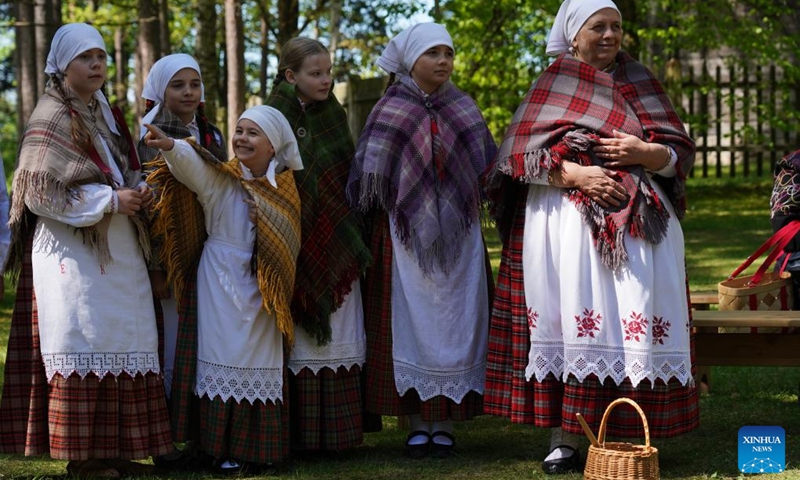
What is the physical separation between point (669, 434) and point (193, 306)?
1.98 m

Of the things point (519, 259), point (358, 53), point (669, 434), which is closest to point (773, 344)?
point (669, 434)

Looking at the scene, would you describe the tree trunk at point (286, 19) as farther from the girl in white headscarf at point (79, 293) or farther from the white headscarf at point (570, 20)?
the girl in white headscarf at point (79, 293)

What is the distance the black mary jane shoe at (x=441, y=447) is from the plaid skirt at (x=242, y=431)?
0.69 meters

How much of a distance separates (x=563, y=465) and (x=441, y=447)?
581 mm

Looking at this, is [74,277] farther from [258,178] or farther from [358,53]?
[358,53]

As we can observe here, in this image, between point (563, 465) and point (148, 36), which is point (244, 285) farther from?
point (148, 36)

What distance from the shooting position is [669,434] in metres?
4.36

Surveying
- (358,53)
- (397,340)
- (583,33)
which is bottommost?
(397,340)

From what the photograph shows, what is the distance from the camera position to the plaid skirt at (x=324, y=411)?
4723 mm

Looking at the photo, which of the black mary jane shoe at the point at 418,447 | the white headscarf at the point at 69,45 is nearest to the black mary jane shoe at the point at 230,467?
the black mary jane shoe at the point at 418,447

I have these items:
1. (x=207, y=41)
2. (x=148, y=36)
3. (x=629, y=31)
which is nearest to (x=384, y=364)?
(x=207, y=41)

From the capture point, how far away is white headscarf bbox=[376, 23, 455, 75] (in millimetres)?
4730

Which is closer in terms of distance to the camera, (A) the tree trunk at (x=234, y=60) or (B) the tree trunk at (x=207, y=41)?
(A) the tree trunk at (x=234, y=60)

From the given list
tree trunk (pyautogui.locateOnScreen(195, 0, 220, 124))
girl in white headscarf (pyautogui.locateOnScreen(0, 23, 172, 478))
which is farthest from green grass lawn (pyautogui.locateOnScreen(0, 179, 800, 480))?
tree trunk (pyautogui.locateOnScreen(195, 0, 220, 124))
